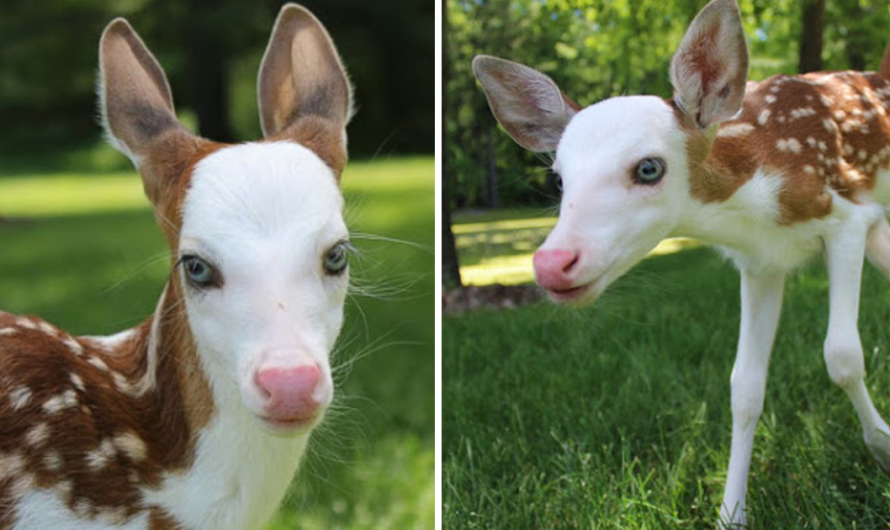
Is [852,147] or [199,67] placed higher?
[852,147]

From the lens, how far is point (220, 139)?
35.4 feet

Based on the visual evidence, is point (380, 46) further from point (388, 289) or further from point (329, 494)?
point (388, 289)

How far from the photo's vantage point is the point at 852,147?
8.50ft

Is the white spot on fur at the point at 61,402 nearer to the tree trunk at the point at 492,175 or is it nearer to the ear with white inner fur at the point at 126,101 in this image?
the ear with white inner fur at the point at 126,101

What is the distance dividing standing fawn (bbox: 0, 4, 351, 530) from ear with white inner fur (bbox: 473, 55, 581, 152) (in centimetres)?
43

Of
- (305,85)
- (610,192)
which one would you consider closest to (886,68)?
(610,192)

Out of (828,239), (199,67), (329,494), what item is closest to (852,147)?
(828,239)

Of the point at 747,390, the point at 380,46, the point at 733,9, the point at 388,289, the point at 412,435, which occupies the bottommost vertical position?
the point at 380,46

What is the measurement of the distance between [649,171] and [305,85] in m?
0.71

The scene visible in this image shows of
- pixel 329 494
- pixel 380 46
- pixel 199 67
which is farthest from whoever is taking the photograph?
pixel 380 46

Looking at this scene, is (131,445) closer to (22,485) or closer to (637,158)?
(22,485)

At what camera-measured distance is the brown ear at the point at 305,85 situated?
202 cm

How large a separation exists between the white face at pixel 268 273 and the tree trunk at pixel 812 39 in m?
2.60

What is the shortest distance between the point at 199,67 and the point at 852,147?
32.3ft
